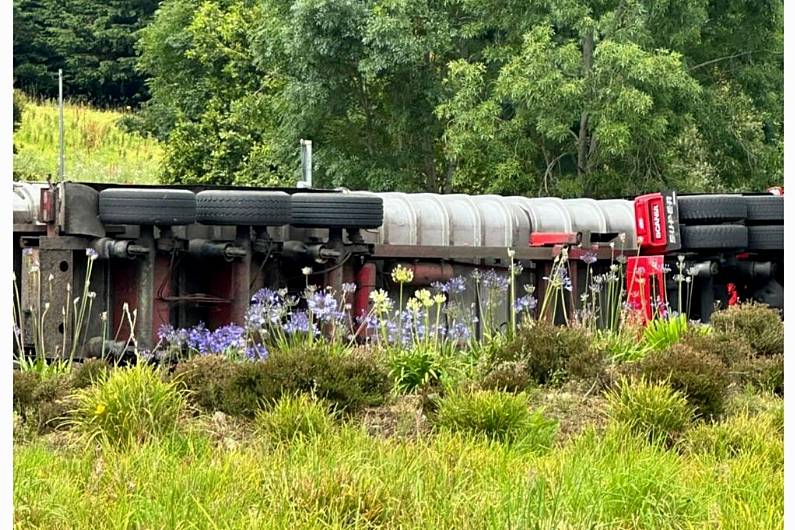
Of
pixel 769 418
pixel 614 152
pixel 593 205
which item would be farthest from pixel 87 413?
pixel 614 152

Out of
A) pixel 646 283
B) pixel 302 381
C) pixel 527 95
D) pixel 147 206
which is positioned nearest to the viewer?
pixel 302 381

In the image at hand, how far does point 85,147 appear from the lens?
38.0m

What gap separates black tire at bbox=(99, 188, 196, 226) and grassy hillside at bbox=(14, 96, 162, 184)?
2206 cm

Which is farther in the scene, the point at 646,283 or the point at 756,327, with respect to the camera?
the point at 646,283

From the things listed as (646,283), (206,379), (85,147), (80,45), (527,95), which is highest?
(80,45)

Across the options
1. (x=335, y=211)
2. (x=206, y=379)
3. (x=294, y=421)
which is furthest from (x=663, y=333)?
(x=294, y=421)

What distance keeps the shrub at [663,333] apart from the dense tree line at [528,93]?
11923 millimetres

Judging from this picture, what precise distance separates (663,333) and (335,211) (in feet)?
7.60

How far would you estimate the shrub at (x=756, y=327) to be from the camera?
23.9ft

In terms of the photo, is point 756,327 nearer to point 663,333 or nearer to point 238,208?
point 663,333

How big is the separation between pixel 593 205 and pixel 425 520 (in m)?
7.66

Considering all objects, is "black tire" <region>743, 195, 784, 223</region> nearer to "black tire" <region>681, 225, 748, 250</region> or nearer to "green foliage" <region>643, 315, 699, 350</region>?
"black tire" <region>681, 225, 748, 250</region>

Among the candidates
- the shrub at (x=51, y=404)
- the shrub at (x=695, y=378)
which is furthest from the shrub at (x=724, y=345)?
the shrub at (x=51, y=404)

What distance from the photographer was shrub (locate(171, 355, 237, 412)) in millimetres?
5527
